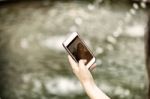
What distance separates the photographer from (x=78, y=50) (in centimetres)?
→ 239

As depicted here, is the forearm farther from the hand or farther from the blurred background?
the blurred background

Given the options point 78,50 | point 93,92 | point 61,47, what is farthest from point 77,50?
point 61,47

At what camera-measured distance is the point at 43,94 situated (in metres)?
4.59

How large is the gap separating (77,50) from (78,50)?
11mm

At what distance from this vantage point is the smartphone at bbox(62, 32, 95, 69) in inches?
92.1

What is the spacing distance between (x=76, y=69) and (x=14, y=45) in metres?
3.66

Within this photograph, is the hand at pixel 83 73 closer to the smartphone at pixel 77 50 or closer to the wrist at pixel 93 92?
the wrist at pixel 93 92

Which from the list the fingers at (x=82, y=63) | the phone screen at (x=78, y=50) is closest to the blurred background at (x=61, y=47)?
the phone screen at (x=78, y=50)

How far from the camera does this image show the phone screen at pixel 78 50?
7.68 ft

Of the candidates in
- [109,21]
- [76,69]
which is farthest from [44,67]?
[76,69]

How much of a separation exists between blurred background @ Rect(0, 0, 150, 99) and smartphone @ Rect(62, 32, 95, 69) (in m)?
2.20

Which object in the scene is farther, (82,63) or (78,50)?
(78,50)

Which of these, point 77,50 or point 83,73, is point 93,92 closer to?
point 83,73

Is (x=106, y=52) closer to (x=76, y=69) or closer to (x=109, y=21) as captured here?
(x=109, y=21)
